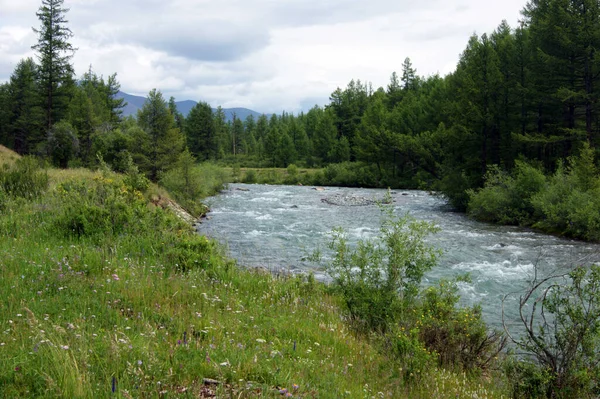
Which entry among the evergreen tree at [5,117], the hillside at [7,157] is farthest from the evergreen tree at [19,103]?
the hillside at [7,157]

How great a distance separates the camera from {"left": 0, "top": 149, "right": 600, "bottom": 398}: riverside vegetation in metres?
3.64

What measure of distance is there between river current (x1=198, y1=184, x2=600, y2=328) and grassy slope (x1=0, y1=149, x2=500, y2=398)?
9.21 ft

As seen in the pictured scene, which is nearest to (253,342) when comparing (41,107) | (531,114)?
(531,114)

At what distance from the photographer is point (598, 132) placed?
30.1 m

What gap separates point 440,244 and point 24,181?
52.3 ft

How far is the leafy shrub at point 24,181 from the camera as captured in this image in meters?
13.4

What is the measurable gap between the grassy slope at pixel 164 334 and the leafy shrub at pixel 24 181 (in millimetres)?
5559

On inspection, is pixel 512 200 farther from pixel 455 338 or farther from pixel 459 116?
pixel 455 338

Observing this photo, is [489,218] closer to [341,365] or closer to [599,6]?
[599,6]

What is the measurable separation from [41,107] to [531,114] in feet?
167

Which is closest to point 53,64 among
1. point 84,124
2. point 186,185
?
point 84,124

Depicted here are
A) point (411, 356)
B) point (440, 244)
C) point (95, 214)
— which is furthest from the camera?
point (440, 244)

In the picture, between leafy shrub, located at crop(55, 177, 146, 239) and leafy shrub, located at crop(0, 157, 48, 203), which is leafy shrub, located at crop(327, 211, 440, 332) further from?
leafy shrub, located at crop(0, 157, 48, 203)

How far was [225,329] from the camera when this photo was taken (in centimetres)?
510
